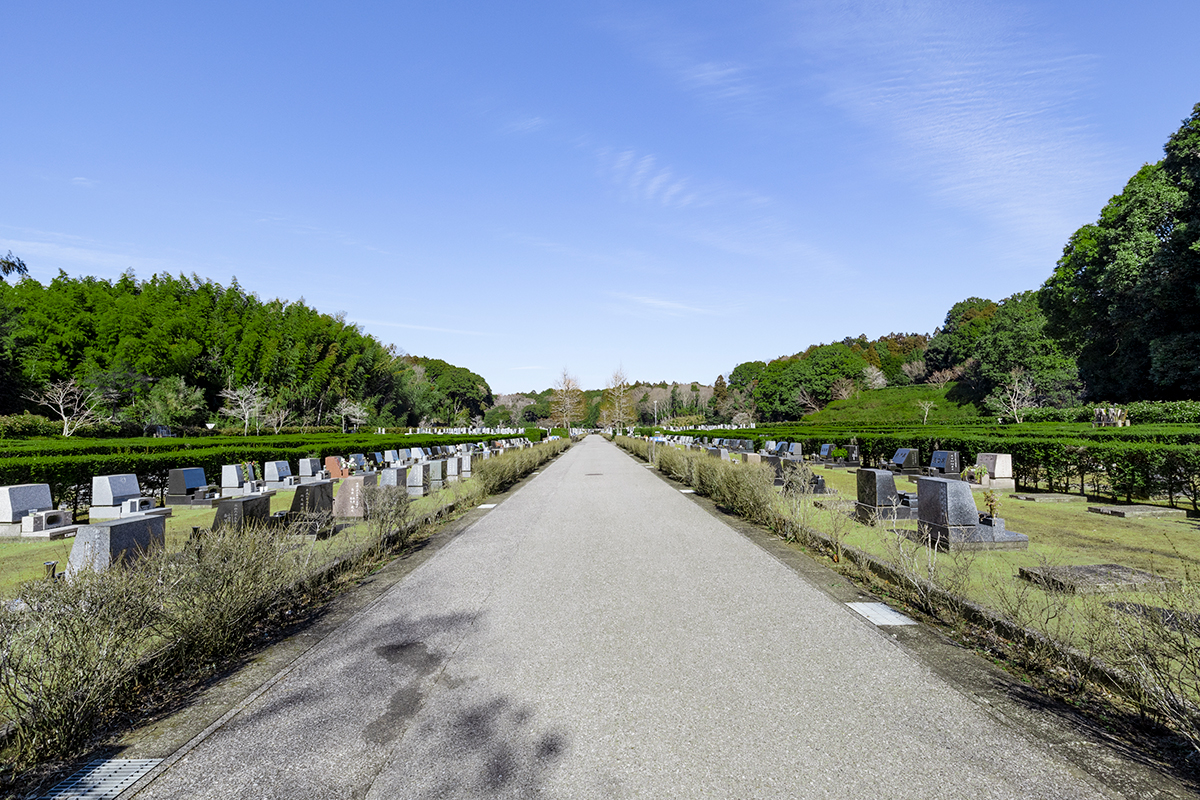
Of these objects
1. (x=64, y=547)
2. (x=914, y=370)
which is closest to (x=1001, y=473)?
(x=64, y=547)

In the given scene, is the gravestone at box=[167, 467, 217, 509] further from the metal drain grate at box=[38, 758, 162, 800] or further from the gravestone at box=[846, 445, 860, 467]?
the gravestone at box=[846, 445, 860, 467]

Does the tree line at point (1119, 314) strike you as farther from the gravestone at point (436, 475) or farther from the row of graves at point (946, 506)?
the gravestone at point (436, 475)

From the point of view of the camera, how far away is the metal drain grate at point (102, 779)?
277cm

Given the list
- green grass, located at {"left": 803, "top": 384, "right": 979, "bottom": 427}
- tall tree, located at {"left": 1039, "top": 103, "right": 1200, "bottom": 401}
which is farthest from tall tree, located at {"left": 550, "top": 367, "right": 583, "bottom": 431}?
tall tree, located at {"left": 1039, "top": 103, "right": 1200, "bottom": 401}

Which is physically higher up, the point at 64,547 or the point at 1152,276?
the point at 1152,276

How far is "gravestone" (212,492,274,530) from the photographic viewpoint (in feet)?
24.4

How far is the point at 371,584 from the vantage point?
6848 millimetres

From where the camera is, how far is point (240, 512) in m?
7.55

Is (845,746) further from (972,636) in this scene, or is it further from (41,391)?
(41,391)

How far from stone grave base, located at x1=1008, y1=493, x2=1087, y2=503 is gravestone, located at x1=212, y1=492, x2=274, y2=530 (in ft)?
49.6

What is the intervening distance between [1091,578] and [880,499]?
4128mm

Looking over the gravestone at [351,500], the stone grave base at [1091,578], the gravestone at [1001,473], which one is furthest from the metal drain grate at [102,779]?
the gravestone at [1001,473]

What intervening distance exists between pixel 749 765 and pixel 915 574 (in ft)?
12.3

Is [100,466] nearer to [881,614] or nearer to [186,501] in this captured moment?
[186,501]
